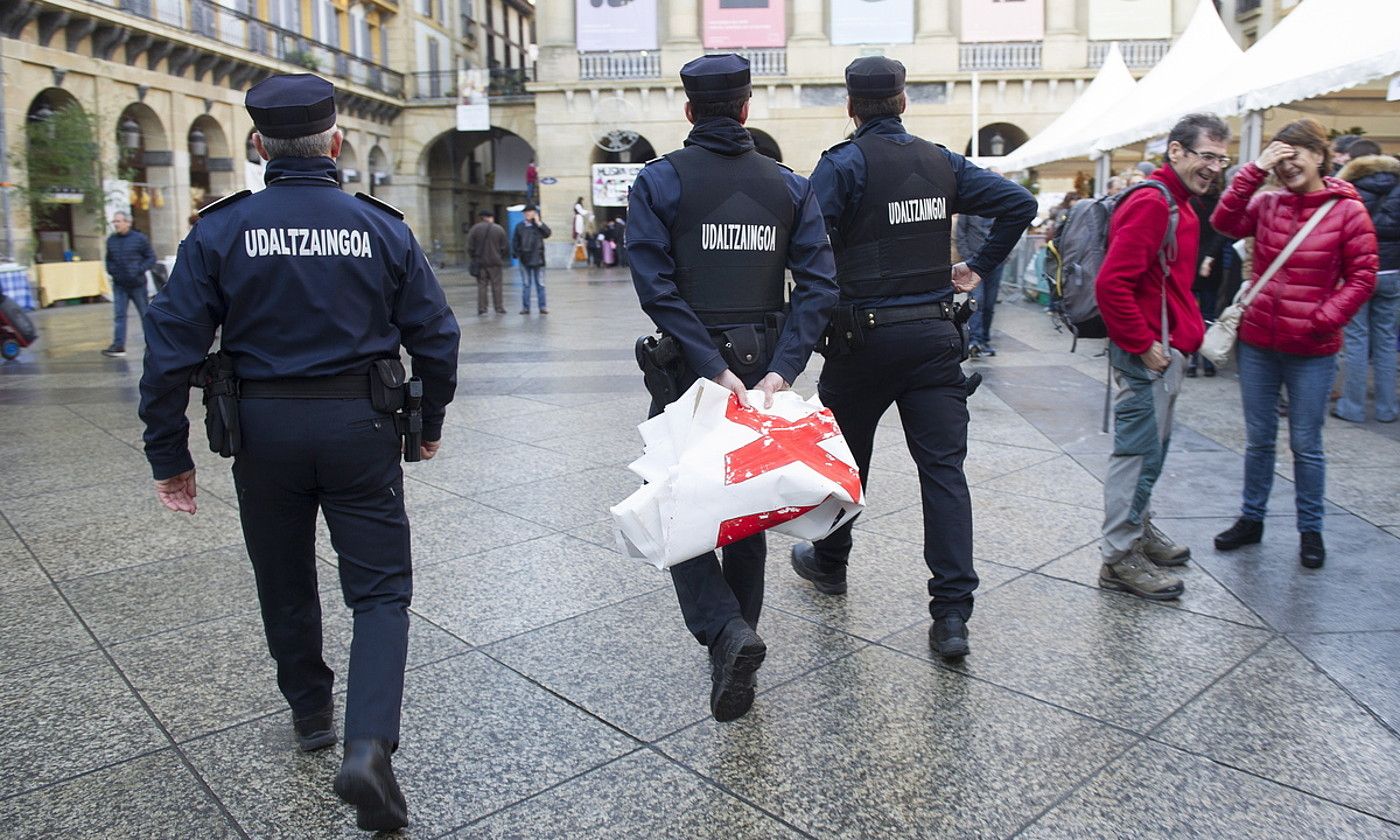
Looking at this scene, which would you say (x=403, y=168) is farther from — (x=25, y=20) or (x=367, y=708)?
(x=367, y=708)

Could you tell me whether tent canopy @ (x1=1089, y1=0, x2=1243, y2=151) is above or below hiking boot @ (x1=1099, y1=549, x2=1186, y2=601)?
above

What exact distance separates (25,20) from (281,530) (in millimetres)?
26250

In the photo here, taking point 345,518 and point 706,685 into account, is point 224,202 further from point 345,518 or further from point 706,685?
point 706,685

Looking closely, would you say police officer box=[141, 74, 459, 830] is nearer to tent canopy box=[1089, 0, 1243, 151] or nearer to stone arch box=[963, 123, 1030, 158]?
tent canopy box=[1089, 0, 1243, 151]

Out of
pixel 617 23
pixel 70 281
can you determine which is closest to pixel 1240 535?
pixel 70 281

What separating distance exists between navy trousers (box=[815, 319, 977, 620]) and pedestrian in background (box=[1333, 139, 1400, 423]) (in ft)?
17.6

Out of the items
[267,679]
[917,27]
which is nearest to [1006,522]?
[267,679]

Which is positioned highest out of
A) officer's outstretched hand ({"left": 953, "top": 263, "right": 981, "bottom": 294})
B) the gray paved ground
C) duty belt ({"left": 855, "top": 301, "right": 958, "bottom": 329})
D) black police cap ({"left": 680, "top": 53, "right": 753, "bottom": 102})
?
black police cap ({"left": 680, "top": 53, "right": 753, "bottom": 102})

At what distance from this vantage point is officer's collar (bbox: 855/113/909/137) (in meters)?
4.09

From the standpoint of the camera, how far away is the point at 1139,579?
15.0 ft

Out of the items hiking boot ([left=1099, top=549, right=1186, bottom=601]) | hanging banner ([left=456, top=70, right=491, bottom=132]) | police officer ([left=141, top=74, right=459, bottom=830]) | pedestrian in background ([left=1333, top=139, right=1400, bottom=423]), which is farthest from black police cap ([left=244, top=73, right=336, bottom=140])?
hanging banner ([left=456, top=70, right=491, bottom=132])


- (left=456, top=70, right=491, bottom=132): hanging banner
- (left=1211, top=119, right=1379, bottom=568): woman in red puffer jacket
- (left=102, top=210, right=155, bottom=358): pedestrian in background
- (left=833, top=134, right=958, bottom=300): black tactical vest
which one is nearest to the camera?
(left=833, top=134, right=958, bottom=300): black tactical vest

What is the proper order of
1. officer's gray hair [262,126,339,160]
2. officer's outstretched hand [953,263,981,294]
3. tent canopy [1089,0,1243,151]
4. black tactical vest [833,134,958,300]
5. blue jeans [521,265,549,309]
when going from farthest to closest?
blue jeans [521,265,549,309] < tent canopy [1089,0,1243,151] < officer's outstretched hand [953,263,981,294] < black tactical vest [833,134,958,300] < officer's gray hair [262,126,339,160]

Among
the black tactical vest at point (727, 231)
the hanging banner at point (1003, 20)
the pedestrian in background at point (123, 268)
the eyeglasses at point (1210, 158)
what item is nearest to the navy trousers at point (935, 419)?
the black tactical vest at point (727, 231)
